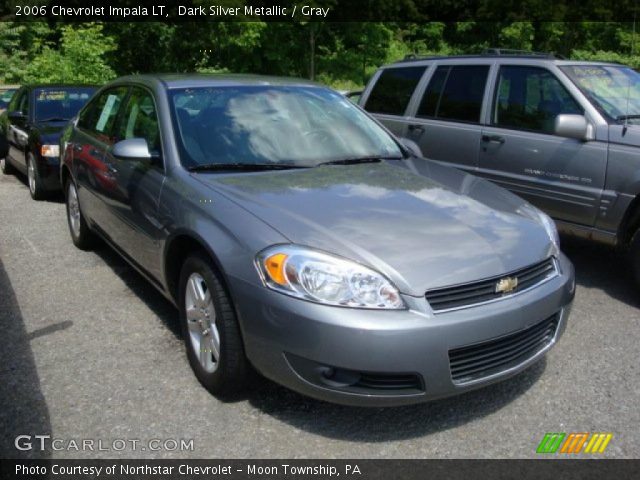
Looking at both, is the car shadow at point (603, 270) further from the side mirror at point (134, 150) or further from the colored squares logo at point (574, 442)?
the side mirror at point (134, 150)

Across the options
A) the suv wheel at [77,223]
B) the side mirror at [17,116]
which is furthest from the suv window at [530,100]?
the side mirror at [17,116]

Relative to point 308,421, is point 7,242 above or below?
below

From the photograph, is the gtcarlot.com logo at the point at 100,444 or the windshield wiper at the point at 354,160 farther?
the windshield wiper at the point at 354,160

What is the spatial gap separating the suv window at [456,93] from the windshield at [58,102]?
16.7ft

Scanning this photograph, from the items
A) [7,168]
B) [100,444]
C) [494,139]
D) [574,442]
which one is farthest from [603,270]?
[7,168]

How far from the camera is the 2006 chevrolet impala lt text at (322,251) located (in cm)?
262

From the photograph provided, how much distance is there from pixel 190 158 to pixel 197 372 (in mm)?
1190

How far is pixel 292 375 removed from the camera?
2711 mm

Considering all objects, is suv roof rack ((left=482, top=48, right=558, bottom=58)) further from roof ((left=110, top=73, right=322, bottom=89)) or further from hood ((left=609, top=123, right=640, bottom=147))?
roof ((left=110, top=73, right=322, bottom=89))

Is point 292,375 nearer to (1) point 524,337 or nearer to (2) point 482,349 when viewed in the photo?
(2) point 482,349

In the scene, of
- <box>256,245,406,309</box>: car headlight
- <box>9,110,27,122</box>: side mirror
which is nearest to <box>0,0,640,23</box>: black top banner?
<box>9,110,27,122</box>: side mirror

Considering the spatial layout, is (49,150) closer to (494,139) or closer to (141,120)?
(141,120)

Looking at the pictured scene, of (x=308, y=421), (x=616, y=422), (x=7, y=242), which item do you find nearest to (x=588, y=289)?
(x=616, y=422)

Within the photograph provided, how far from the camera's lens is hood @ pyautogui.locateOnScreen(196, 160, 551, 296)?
272 cm
